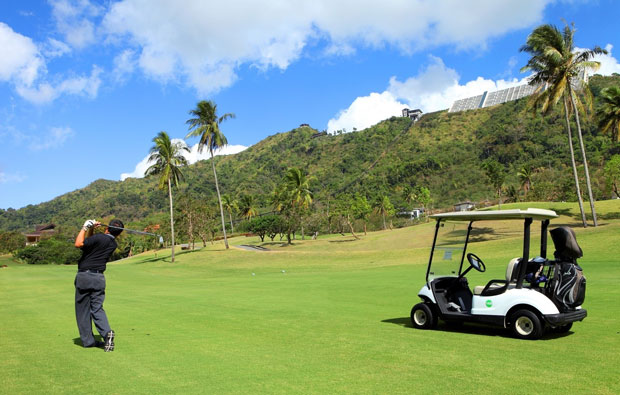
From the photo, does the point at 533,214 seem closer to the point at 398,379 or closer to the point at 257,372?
the point at 398,379

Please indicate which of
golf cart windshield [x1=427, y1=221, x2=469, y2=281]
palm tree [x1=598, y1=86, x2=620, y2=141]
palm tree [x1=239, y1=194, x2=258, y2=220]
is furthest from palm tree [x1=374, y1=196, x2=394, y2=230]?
golf cart windshield [x1=427, y1=221, x2=469, y2=281]

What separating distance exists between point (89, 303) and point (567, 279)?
8.69 metres

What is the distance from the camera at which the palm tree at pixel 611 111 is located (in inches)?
1957

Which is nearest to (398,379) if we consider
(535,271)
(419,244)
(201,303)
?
(535,271)

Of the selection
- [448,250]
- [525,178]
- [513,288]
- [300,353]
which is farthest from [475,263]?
[525,178]

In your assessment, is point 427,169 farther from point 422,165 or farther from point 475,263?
point 475,263

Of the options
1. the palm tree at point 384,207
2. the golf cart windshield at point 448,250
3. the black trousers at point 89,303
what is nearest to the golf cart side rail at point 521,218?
the golf cart windshield at point 448,250

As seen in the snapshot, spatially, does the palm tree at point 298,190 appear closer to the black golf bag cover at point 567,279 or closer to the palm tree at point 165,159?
the palm tree at point 165,159

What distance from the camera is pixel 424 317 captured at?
9836mm

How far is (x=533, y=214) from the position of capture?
28.1 feet

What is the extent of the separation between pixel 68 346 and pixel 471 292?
317 inches

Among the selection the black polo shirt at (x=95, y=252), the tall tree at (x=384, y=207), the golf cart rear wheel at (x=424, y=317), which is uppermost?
the tall tree at (x=384, y=207)

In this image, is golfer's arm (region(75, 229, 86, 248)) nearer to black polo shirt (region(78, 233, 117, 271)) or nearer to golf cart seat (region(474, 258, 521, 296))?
black polo shirt (region(78, 233, 117, 271))

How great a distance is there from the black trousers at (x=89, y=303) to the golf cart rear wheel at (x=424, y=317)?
6.16 meters
